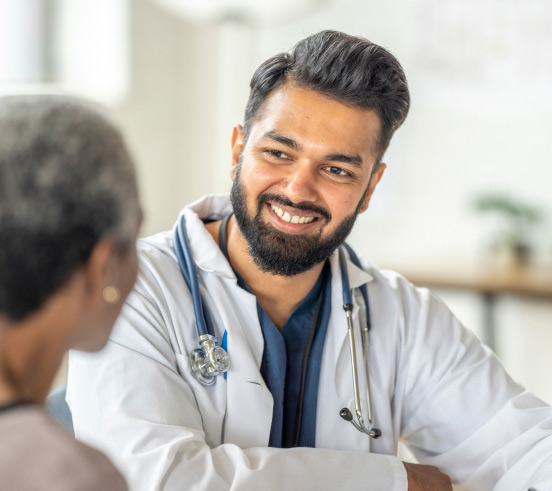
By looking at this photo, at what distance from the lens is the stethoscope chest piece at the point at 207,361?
139cm

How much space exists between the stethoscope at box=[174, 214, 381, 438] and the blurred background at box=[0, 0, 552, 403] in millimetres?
1741

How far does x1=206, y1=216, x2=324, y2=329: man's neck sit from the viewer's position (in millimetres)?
1623

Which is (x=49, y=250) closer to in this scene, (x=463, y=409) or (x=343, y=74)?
(x=343, y=74)

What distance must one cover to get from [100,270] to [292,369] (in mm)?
812

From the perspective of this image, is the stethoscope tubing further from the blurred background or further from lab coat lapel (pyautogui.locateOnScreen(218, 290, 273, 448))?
the blurred background

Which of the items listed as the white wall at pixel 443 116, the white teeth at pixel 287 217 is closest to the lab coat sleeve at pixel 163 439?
the white teeth at pixel 287 217

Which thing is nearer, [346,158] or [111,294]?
[111,294]

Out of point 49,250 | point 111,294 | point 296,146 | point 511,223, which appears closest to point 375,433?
point 296,146

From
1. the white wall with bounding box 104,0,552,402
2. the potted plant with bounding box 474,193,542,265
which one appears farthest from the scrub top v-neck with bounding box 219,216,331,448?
the potted plant with bounding box 474,193,542,265

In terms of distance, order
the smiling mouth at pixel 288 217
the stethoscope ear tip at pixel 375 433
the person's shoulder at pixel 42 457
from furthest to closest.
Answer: the smiling mouth at pixel 288 217
the stethoscope ear tip at pixel 375 433
the person's shoulder at pixel 42 457

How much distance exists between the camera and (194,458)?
1231mm

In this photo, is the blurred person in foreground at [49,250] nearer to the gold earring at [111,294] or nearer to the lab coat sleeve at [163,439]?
the gold earring at [111,294]

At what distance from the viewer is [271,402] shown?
1.43 meters

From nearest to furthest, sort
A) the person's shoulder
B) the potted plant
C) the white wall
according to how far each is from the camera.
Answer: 1. the person's shoulder
2. the potted plant
3. the white wall
